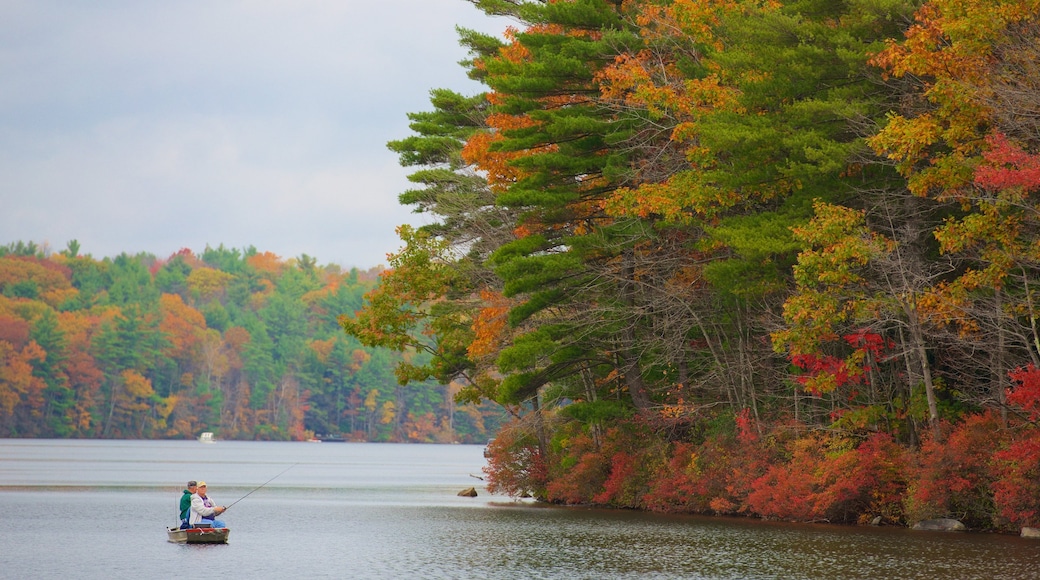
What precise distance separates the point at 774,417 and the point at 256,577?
60.1 ft

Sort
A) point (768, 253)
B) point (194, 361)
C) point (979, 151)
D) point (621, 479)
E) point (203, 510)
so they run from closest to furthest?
1. point (203, 510)
2. point (979, 151)
3. point (768, 253)
4. point (621, 479)
5. point (194, 361)

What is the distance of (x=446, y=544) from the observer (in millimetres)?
27094

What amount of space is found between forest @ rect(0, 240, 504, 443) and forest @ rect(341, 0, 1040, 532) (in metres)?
94.0

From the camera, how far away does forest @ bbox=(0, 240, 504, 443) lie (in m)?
126

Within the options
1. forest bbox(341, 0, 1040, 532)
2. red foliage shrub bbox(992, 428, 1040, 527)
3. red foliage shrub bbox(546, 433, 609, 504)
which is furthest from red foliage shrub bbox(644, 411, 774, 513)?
red foliage shrub bbox(992, 428, 1040, 527)

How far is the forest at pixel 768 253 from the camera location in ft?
88.4

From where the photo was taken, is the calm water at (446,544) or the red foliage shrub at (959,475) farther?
the red foliage shrub at (959,475)

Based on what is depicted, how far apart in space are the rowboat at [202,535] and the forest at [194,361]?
103m

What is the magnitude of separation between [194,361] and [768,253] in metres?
120

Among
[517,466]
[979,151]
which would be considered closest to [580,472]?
[517,466]

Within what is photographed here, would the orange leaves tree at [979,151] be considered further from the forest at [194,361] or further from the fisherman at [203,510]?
the forest at [194,361]

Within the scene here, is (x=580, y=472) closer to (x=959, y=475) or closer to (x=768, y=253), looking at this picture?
(x=768, y=253)

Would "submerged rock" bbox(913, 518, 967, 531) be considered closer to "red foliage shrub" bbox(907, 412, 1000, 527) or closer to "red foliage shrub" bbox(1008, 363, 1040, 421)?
"red foliage shrub" bbox(907, 412, 1000, 527)

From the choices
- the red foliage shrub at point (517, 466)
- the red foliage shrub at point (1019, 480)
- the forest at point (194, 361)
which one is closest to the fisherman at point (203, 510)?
the red foliage shrub at point (1019, 480)
